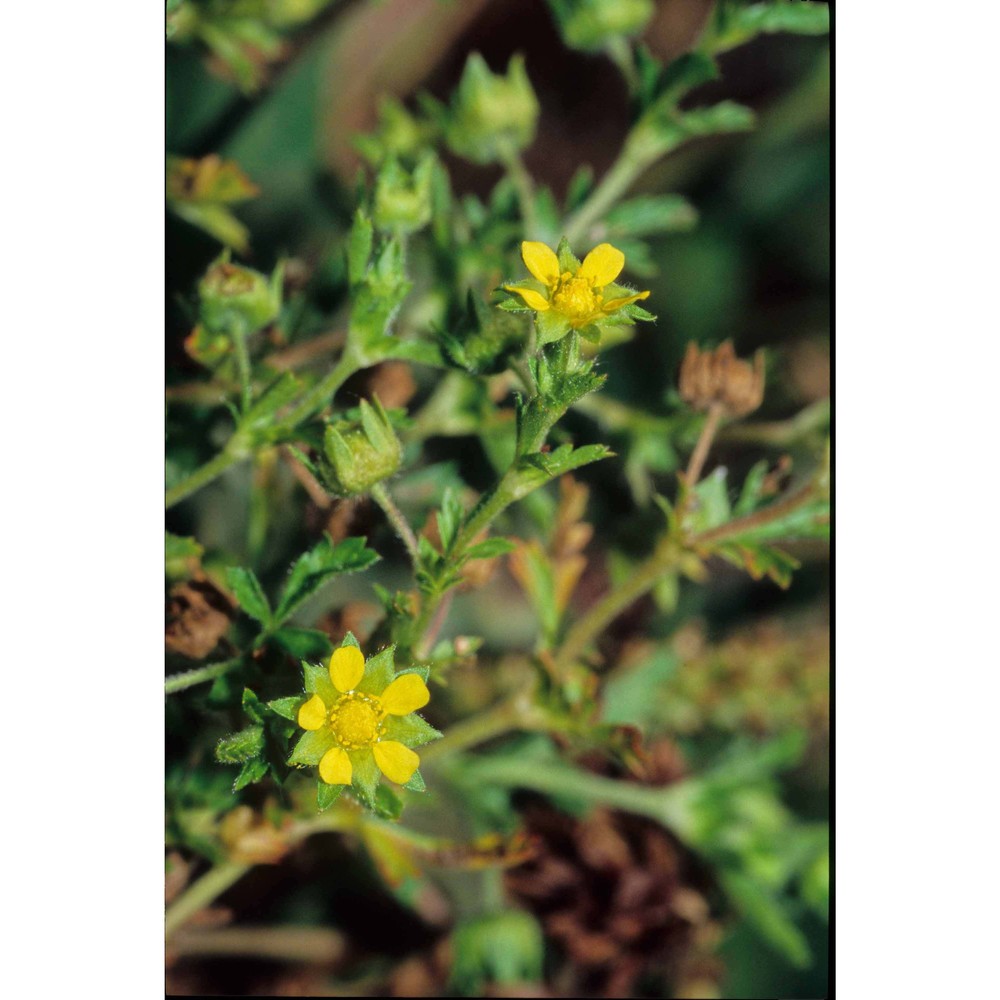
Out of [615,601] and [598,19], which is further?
[598,19]

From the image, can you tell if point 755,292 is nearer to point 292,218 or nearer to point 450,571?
point 292,218

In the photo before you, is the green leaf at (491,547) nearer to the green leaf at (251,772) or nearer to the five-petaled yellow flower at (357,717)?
the five-petaled yellow flower at (357,717)

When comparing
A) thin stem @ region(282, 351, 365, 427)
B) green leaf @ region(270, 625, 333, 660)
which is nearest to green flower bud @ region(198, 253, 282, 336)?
thin stem @ region(282, 351, 365, 427)

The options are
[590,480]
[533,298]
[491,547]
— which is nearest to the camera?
[533,298]

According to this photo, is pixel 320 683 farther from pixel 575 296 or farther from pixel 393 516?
pixel 575 296

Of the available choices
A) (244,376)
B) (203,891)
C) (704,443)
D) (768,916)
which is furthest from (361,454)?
(768,916)

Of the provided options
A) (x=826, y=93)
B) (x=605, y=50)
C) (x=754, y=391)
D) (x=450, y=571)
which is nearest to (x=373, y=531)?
(x=450, y=571)

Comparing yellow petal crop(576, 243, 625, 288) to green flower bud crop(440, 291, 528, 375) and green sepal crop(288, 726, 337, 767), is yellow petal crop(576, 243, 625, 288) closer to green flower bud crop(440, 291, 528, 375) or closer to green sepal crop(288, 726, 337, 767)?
green flower bud crop(440, 291, 528, 375)
